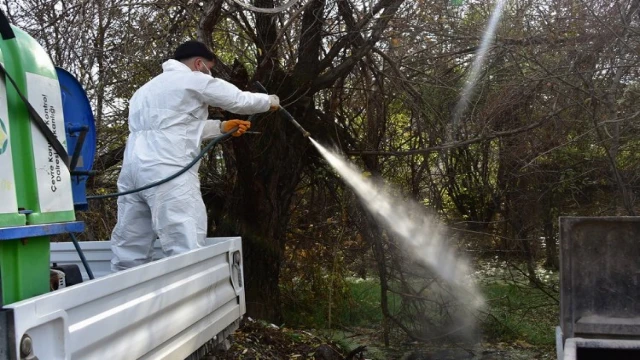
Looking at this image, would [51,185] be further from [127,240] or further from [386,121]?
[386,121]

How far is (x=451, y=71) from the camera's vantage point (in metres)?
8.02

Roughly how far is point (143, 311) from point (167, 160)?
6.14 ft

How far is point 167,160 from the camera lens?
4586mm

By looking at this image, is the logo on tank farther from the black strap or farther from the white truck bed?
the white truck bed

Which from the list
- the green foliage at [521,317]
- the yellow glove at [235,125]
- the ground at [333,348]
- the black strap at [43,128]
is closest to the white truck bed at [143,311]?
the ground at [333,348]

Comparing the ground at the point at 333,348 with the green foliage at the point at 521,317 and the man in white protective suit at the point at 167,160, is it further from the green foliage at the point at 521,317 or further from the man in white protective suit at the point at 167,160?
the man in white protective suit at the point at 167,160

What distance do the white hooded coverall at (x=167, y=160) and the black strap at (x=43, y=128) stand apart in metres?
1.66

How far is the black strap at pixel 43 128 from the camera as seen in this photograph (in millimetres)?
2533

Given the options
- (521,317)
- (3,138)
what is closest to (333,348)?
(521,317)

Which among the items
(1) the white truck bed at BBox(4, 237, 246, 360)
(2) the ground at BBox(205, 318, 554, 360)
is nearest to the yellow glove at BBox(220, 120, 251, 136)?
(1) the white truck bed at BBox(4, 237, 246, 360)

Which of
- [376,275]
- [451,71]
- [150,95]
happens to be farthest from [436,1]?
[150,95]

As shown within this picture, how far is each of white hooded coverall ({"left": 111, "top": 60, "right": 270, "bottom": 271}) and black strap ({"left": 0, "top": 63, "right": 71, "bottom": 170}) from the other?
166 cm

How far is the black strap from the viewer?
2.53m

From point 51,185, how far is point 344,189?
5.96 metres
